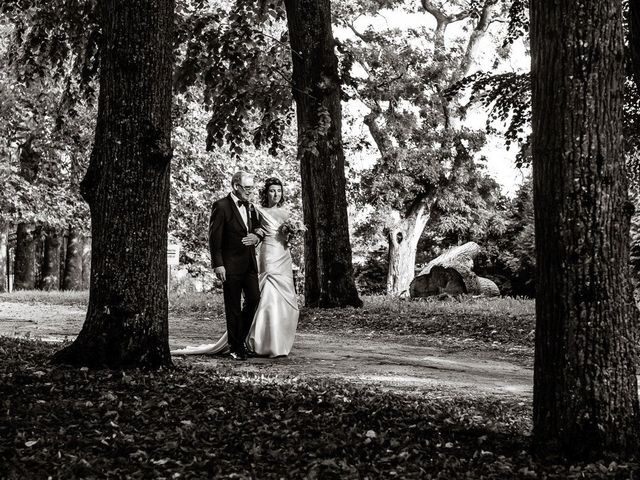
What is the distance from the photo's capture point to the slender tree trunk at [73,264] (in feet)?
113

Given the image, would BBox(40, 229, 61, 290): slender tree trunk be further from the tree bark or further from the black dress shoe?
the tree bark

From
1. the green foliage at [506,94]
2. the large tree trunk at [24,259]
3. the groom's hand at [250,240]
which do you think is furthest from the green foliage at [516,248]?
the groom's hand at [250,240]

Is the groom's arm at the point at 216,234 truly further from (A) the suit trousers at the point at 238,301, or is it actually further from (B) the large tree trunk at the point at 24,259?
(B) the large tree trunk at the point at 24,259

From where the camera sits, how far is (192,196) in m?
32.5

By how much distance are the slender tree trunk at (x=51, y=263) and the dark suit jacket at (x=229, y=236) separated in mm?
25146

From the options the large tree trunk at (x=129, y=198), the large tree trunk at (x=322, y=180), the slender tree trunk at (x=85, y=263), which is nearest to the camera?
the large tree trunk at (x=129, y=198)

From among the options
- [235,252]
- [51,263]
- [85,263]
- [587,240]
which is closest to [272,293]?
[235,252]

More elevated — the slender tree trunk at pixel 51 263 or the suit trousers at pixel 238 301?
the slender tree trunk at pixel 51 263

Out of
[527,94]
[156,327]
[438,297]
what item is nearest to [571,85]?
[156,327]

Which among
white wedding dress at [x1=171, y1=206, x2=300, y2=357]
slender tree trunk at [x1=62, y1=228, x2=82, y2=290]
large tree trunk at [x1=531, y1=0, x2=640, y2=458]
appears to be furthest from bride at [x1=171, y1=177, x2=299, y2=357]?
slender tree trunk at [x1=62, y1=228, x2=82, y2=290]

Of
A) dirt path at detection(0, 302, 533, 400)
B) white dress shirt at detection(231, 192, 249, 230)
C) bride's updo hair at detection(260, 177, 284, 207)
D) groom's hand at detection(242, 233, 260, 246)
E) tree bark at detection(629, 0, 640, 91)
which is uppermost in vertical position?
tree bark at detection(629, 0, 640, 91)

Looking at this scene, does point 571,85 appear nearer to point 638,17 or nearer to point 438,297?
point 638,17

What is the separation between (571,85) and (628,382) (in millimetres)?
2005

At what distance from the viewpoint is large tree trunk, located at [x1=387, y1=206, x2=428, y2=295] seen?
104 feet
